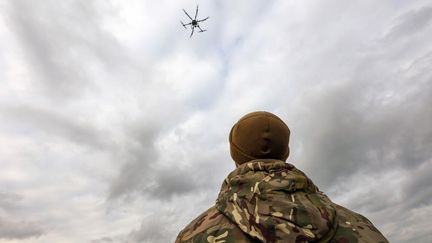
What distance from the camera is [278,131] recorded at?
6430mm

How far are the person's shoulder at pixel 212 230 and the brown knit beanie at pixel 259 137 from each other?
3.89 feet

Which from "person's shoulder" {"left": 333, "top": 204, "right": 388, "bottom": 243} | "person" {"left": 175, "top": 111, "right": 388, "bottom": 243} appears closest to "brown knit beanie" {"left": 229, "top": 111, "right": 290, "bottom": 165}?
"person" {"left": 175, "top": 111, "right": 388, "bottom": 243}

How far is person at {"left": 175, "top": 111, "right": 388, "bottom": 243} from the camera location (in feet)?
16.3

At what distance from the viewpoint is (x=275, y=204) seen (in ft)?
17.0

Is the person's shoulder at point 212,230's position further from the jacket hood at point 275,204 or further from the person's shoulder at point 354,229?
the person's shoulder at point 354,229

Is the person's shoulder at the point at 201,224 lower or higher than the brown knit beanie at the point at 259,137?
lower

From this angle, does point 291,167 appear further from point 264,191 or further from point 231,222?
point 231,222

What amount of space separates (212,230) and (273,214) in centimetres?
85

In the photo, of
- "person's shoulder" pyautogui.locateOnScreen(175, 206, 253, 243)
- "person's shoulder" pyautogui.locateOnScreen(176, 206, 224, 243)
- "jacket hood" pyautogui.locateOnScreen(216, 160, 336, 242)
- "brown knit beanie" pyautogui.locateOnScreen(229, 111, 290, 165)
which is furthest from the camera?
"brown knit beanie" pyautogui.locateOnScreen(229, 111, 290, 165)

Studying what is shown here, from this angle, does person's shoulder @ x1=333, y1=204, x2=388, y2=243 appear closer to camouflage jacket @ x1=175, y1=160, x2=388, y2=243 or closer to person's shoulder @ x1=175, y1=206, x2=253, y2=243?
camouflage jacket @ x1=175, y1=160, x2=388, y2=243

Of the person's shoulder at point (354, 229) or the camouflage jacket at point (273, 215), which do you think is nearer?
the camouflage jacket at point (273, 215)

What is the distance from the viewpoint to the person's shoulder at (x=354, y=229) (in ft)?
17.8

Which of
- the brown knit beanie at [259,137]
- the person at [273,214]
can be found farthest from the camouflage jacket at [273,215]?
the brown knit beanie at [259,137]

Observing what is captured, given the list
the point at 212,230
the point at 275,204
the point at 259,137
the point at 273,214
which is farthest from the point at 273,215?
the point at 259,137
